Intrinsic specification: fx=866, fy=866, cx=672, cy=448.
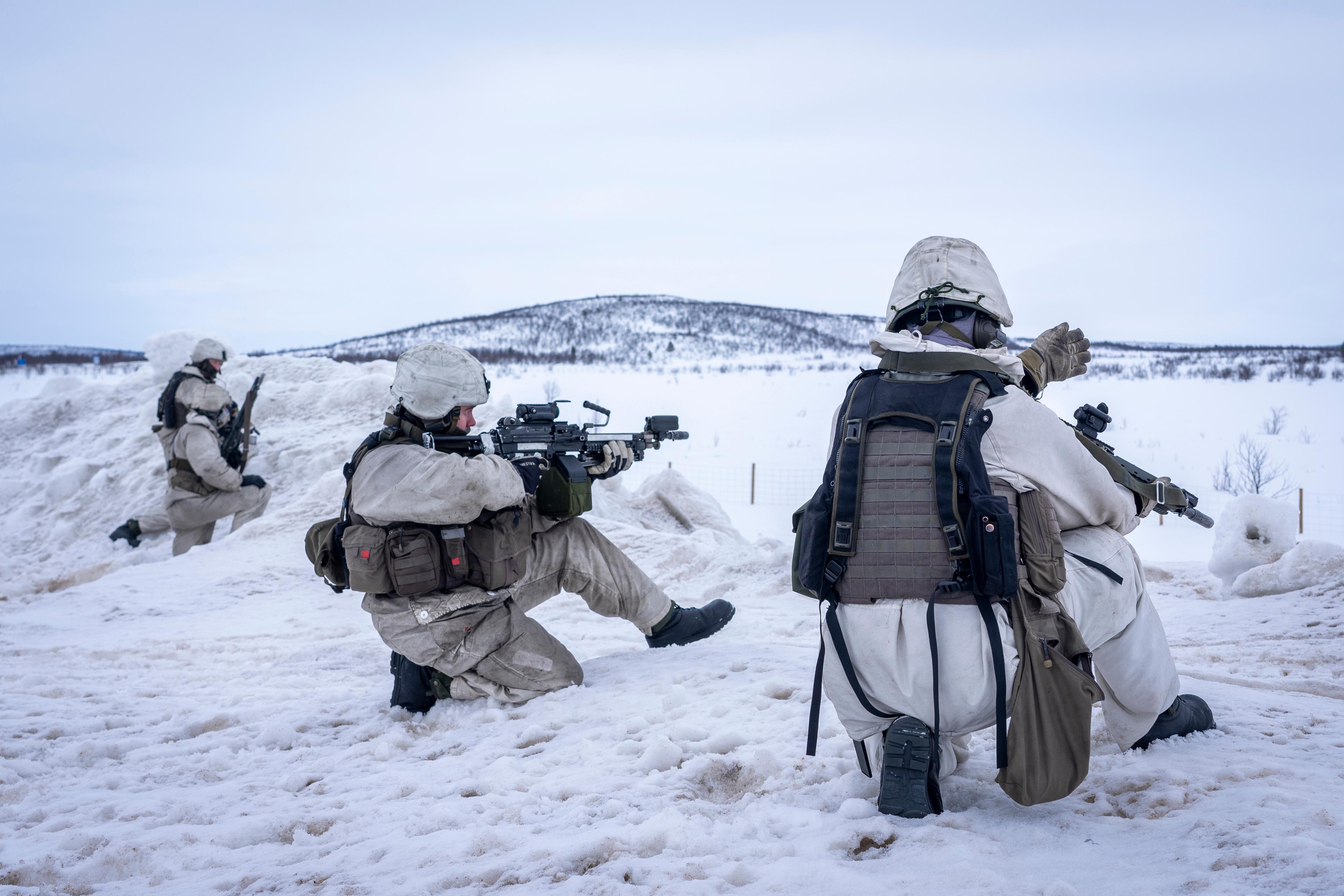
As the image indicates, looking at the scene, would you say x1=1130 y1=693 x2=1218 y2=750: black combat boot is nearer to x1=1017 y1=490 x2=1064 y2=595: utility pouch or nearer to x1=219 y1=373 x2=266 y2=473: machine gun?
x1=1017 y1=490 x2=1064 y2=595: utility pouch

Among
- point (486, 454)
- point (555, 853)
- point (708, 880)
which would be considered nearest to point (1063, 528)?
point (708, 880)

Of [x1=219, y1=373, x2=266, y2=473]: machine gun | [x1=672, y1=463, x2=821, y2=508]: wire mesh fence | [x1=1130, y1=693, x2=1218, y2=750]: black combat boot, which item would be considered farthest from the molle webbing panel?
[x1=672, y1=463, x2=821, y2=508]: wire mesh fence

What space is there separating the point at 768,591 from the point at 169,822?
4.23 m

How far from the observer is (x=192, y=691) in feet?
14.1

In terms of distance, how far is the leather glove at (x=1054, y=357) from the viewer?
2785 mm

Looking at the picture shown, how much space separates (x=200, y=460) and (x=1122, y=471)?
8.14 m

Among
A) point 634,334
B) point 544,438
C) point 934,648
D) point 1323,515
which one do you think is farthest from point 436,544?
point 634,334

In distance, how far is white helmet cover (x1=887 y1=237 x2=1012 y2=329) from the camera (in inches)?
99.6

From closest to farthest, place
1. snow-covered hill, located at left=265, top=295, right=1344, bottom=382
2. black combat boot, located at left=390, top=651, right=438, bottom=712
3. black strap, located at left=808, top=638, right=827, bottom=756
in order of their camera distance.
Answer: black strap, located at left=808, top=638, right=827, bottom=756
black combat boot, located at left=390, top=651, right=438, bottom=712
snow-covered hill, located at left=265, top=295, right=1344, bottom=382

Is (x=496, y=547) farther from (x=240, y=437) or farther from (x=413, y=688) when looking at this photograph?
(x=240, y=437)

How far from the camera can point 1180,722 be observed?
9.30 feet

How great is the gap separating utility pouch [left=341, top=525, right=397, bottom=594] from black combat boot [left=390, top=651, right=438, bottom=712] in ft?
1.52

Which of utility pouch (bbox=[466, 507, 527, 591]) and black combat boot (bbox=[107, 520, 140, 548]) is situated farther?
black combat boot (bbox=[107, 520, 140, 548])

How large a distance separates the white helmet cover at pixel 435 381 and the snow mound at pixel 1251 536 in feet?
16.9
